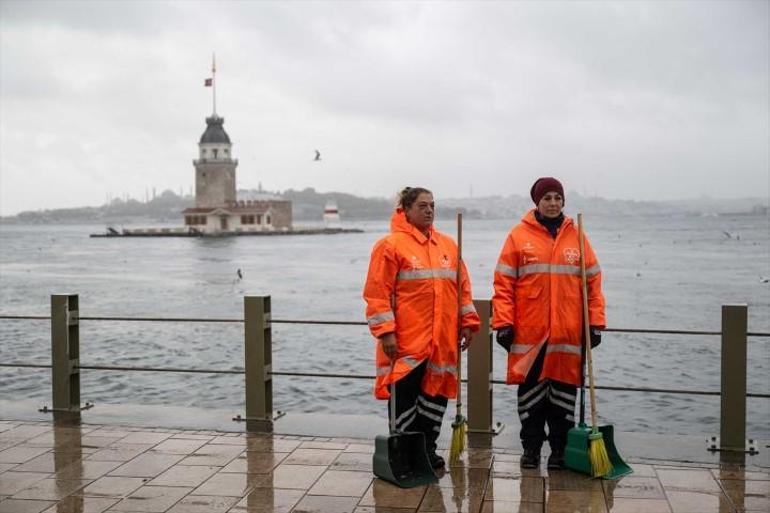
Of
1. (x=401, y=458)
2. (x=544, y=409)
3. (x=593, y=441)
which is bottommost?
(x=401, y=458)

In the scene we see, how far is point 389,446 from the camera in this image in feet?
16.2

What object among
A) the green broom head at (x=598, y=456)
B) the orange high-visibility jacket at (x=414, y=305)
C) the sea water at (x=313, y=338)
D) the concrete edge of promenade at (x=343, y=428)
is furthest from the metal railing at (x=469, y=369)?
the sea water at (x=313, y=338)

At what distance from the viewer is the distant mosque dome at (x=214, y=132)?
110562 mm

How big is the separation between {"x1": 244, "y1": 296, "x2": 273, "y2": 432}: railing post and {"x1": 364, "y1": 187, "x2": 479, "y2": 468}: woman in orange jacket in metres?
1.51

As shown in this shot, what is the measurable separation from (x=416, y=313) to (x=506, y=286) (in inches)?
22.4

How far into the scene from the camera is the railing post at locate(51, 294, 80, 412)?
21.8ft

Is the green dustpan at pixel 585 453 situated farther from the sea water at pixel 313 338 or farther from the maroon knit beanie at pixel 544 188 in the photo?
the sea water at pixel 313 338

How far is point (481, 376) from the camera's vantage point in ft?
19.4

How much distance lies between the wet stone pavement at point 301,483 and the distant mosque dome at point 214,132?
108 m

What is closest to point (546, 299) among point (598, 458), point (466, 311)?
point (466, 311)

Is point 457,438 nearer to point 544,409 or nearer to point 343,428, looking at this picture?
point 544,409

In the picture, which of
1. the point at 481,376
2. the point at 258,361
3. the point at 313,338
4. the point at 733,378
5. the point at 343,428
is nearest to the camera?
the point at 733,378

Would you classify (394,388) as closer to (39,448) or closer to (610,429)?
(610,429)

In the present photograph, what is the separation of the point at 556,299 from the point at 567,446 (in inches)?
34.9
